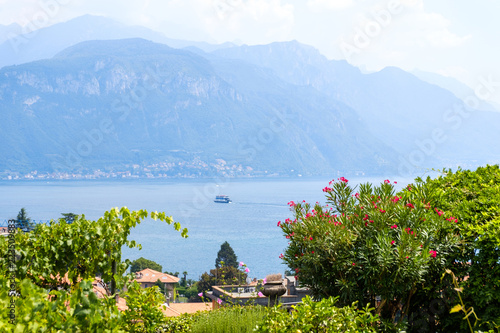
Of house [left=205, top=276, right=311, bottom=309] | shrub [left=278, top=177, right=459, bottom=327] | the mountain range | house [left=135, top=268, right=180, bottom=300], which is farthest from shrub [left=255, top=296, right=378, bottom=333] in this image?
the mountain range

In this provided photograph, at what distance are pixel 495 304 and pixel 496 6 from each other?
100349mm

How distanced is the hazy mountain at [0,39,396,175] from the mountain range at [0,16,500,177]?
42 centimetres

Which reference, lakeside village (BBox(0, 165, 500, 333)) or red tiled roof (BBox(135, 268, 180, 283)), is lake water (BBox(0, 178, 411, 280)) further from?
lakeside village (BBox(0, 165, 500, 333))

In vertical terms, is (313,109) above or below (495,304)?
above

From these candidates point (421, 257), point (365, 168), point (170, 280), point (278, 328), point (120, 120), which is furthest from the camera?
point (120, 120)

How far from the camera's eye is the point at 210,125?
6516 inches

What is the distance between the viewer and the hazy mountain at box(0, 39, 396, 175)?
148 meters

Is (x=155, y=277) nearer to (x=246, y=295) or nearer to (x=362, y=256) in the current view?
(x=246, y=295)

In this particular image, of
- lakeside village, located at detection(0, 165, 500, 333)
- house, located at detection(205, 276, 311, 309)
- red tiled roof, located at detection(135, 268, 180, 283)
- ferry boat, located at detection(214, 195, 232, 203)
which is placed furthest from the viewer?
ferry boat, located at detection(214, 195, 232, 203)

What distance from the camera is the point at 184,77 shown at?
19700 cm

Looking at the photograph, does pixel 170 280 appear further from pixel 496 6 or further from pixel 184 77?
pixel 184 77

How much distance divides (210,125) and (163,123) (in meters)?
17.3

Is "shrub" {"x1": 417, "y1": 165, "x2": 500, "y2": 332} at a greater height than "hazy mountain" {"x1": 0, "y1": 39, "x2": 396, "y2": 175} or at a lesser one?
lesser

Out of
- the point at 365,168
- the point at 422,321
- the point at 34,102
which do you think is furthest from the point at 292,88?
the point at 422,321
